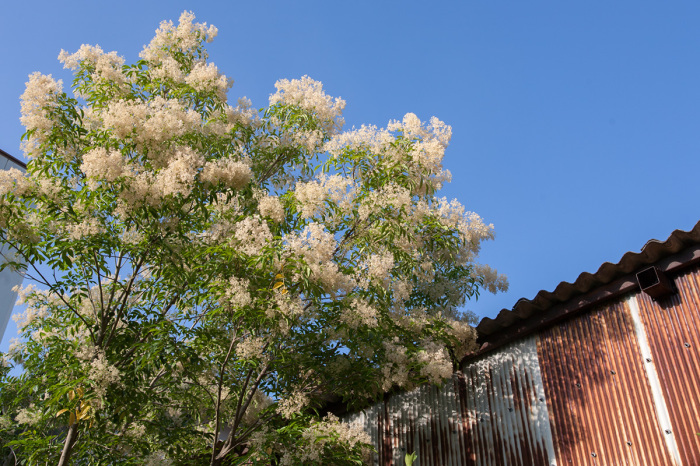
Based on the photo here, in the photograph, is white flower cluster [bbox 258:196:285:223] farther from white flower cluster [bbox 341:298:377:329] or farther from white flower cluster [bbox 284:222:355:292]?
white flower cluster [bbox 341:298:377:329]

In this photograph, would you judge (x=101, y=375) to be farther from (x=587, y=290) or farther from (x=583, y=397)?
(x=587, y=290)

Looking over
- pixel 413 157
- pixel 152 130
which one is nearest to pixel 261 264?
pixel 152 130

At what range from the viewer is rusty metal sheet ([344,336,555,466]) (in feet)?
17.5

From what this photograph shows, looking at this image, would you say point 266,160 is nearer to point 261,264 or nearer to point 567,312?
point 261,264

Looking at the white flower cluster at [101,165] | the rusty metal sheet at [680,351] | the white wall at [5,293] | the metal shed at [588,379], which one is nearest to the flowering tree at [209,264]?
the white flower cluster at [101,165]

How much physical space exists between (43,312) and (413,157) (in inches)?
184

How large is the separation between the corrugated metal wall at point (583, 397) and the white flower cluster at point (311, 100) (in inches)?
135

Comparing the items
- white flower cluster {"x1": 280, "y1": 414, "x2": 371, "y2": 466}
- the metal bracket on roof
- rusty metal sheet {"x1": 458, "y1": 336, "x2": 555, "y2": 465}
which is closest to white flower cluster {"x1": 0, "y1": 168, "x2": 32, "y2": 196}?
white flower cluster {"x1": 280, "y1": 414, "x2": 371, "y2": 466}

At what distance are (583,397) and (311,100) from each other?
4.49 m

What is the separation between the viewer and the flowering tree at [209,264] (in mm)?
4980

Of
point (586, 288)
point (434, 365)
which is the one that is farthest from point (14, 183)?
point (586, 288)

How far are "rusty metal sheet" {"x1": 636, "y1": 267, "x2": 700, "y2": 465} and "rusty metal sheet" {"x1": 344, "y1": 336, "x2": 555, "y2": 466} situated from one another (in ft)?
3.65

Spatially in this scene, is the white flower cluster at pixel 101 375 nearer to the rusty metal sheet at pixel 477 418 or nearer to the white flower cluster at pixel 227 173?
the white flower cluster at pixel 227 173

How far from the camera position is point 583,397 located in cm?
504
